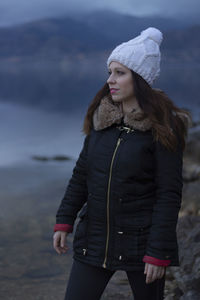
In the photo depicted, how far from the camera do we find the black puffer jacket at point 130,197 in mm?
2225

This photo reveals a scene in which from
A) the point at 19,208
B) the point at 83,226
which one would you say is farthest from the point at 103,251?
the point at 19,208

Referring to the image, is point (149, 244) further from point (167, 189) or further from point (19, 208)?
point (19, 208)

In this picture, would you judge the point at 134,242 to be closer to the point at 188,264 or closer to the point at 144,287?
the point at 144,287

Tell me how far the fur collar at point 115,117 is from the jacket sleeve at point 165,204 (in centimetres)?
14

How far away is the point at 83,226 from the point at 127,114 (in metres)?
0.65

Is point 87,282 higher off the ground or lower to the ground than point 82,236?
lower

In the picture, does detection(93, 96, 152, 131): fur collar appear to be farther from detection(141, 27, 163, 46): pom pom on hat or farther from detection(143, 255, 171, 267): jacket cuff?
detection(143, 255, 171, 267): jacket cuff

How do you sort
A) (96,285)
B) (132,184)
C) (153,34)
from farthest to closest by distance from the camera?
(153,34) < (96,285) < (132,184)

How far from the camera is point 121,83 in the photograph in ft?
7.77

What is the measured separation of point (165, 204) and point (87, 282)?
600 millimetres

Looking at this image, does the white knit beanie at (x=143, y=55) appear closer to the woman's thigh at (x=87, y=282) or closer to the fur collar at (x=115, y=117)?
the fur collar at (x=115, y=117)

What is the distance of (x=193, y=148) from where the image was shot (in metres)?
11.7

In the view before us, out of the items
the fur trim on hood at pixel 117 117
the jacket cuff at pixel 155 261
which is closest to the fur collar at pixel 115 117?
the fur trim on hood at pixel 117 117

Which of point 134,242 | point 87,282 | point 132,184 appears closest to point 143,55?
point 132,184
